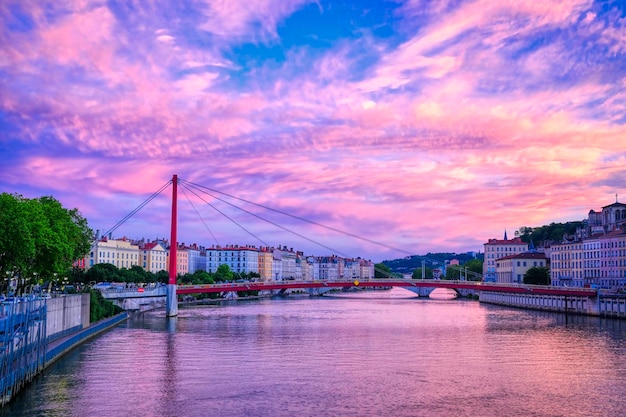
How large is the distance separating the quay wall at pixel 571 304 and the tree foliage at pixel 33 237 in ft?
142

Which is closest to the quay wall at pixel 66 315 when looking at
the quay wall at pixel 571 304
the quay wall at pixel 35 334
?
the quay wall at pixel 35 334

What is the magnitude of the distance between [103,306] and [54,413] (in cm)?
3029

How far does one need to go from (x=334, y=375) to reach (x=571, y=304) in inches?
1926

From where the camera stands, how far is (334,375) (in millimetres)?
26703

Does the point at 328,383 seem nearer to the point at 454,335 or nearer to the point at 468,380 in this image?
the point at 468,380

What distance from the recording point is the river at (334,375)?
2114cm

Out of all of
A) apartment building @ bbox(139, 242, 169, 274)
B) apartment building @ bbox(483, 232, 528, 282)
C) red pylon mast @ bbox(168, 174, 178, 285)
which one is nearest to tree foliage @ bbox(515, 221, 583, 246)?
apartment building @ bbox(483, 232, 528, 282)

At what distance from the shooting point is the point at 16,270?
36.3 meters

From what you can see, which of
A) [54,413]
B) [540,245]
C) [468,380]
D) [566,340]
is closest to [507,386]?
[468,380]

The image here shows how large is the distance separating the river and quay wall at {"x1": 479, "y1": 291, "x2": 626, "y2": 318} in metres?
15.1

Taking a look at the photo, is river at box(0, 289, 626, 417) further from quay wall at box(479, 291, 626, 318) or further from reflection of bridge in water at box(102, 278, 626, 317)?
quay wall at box(479, 291, 626, 318)

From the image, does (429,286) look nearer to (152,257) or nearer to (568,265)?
(568,265)

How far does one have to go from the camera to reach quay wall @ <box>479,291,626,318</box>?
59344 millimetres

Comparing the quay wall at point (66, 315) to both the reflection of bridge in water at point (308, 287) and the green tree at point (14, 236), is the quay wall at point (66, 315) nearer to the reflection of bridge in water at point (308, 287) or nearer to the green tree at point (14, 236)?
the green tree at point (14, 236)
